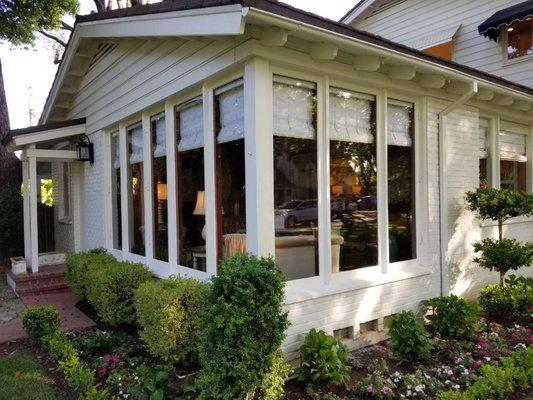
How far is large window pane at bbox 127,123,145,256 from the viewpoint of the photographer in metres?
6.41

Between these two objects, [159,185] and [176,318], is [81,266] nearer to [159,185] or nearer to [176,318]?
[159,185]

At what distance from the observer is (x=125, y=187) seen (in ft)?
22.6

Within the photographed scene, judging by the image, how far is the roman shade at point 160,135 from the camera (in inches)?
224

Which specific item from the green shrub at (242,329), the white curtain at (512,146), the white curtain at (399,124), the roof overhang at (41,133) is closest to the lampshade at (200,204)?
the green shrub at (242,329)

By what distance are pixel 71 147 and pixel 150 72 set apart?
4681mm

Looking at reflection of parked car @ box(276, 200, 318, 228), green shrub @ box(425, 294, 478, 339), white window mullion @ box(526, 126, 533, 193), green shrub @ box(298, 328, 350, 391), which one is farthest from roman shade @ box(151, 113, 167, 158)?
Result: white window mullion @ box(526, 126, 533, 193)

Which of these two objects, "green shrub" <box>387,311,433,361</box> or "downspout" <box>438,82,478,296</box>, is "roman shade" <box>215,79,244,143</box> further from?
"downspout" <box>438,82,478,296</box>

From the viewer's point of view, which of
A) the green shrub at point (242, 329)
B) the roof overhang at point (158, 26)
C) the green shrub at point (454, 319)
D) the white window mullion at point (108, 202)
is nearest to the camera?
the green shrub at point (242, 329)

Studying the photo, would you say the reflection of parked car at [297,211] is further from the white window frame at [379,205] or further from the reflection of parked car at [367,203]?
the reflection of parked car at [367,203]

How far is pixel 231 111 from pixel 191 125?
930 millimetres

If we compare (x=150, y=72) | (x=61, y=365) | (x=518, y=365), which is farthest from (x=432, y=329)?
(x=150, y=72)

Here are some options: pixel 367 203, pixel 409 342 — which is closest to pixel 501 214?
pixel 367 203

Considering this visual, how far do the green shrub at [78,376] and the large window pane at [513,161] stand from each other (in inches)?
268

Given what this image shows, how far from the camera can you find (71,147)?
31.1 ft
